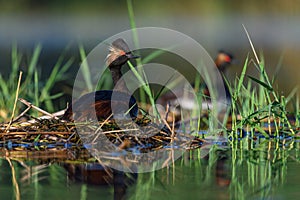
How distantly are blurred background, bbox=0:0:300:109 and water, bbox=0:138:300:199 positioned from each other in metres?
11.5

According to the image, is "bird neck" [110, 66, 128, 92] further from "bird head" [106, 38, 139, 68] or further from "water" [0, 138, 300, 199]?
"water" [0, 138, 300, 199]

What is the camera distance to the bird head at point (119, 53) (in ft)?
25.4

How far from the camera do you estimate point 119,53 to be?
25.7 feet

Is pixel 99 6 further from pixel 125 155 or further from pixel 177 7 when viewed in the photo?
pixel 125 155

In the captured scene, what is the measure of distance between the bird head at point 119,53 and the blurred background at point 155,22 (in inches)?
374

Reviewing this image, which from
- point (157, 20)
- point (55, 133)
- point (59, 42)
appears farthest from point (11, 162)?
point (157, 20)

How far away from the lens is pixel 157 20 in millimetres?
21750

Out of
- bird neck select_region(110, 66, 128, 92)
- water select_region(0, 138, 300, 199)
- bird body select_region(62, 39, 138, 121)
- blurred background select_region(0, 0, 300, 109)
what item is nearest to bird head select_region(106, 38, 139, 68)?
bird neck select_region(110, 66, 128, 92)

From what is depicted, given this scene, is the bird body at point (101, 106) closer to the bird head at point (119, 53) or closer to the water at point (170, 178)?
the bird head at point (119, 53)

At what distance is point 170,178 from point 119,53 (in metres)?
2.92

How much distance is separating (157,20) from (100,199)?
17628 millimetres

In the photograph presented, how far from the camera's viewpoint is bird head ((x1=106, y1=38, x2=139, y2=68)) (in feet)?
25.4

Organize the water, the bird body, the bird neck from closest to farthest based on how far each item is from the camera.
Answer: the water → the bird body → the bird neck

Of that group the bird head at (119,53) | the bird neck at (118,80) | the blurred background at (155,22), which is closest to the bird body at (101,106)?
the bird neck at (118,80)
